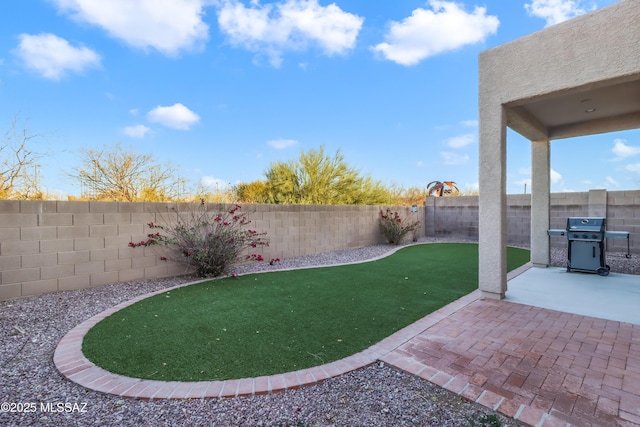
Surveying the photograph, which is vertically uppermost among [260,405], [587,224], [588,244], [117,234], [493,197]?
[493,197]

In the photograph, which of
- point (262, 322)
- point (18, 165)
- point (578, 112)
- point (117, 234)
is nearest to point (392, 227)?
point (578, 112)

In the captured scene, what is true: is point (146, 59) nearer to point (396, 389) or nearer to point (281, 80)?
point (281, 80)

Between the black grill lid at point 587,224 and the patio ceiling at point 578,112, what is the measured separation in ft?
6.15

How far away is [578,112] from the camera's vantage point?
5586mm

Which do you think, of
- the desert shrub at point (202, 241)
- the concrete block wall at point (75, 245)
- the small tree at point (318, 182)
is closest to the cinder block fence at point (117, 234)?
the concrete block wall at point (75, 245)

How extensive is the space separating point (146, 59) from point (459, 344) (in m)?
10.7

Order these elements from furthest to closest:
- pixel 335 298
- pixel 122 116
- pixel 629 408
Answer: pixel 122 116 → pixel 335 298 → pixel 629 408

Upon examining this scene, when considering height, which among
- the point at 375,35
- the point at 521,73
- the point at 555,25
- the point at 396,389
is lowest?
the point at 396,389

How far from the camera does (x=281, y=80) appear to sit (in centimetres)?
1190

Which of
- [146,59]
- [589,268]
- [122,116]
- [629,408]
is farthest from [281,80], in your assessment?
[629,408]

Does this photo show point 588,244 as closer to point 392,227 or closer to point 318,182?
point 392,227

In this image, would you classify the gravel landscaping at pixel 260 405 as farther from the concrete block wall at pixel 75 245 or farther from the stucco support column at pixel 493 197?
the stucco support column at pixel 493 197

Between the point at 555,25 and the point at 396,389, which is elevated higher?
the point at 555,25

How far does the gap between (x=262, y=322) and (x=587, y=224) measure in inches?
274
